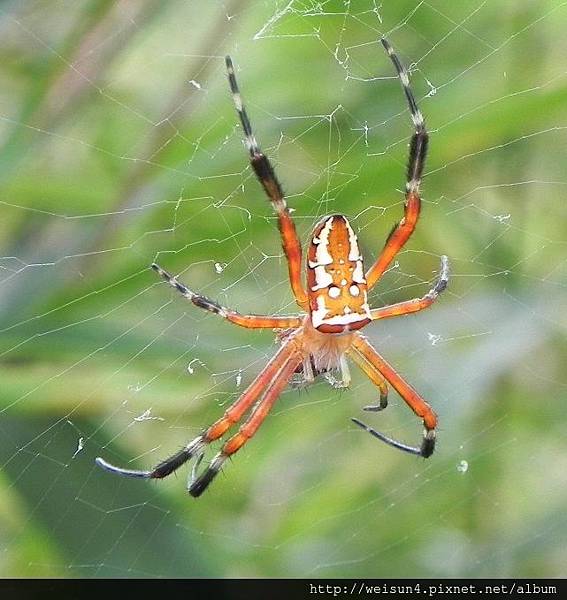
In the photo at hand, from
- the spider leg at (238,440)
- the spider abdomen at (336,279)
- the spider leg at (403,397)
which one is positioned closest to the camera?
the spider abdomen at (336,279)

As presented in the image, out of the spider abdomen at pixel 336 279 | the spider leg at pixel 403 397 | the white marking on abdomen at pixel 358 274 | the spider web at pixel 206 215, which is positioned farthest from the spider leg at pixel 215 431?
the white marking on abdomen at pixel 358 274

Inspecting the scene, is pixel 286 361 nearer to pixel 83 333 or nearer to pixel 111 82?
pixel 83 333

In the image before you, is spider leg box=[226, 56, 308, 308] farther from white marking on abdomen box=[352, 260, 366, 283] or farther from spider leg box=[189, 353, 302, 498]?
spider leg box=[189, 353, 302, 498]

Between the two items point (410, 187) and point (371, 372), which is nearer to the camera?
point (410, 187)

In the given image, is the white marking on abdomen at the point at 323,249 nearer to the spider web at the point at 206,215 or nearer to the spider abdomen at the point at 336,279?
the spider abdomen at the point at 336,279

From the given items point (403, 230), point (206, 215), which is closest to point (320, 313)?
point (403, 230)

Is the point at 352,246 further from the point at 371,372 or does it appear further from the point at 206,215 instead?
the point at 371,372

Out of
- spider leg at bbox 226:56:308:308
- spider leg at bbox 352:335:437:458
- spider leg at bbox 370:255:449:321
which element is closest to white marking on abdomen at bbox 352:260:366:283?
spider leg at bbox 226:56:308:308
